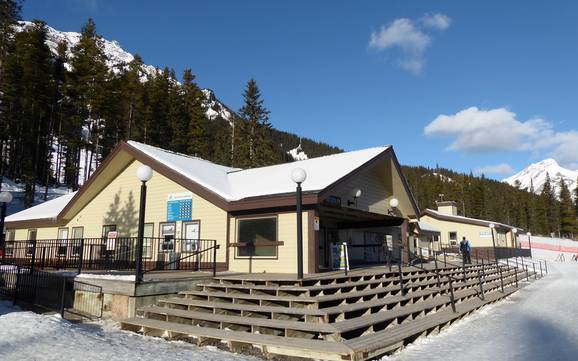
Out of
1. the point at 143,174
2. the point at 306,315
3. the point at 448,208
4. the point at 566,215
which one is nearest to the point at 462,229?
the point at 448,208

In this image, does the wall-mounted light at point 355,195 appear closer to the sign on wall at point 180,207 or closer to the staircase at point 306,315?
the staircase at point 306,315

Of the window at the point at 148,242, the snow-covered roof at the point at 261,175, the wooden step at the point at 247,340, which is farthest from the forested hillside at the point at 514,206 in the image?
the wooden step at the point at 247,340

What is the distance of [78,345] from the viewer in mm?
7207

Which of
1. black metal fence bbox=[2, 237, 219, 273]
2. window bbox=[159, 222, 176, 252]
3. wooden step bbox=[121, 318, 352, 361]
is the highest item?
Result: window bbox=[159, 222, 176, 252]

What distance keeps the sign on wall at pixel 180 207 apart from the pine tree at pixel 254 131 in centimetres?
2936

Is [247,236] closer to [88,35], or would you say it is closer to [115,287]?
[115,287]

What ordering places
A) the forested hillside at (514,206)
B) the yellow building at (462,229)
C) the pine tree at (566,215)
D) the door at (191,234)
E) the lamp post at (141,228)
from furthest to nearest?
1. the forested hillside at (514,206)
2. the pine tree at (566,215)
3. the yellow building at (462,229)
4. the door at (191,234)
5. the lamp post at (141,228)

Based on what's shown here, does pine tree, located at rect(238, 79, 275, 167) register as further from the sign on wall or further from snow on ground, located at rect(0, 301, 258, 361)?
snow on ground, located at rect(0, 301, 258, 361)

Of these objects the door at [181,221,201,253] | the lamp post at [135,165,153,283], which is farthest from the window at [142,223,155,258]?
the lamp post at [135,165,153,283]

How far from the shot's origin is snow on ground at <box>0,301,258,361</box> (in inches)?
263

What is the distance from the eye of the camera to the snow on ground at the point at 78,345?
263 inches

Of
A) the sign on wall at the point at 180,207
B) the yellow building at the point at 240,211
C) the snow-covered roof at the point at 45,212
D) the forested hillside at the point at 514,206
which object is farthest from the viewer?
the forested hillside at the point at 514,206

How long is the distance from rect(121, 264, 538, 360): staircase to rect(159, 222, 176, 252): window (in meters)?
5.55

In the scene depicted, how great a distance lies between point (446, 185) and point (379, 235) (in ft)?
280
